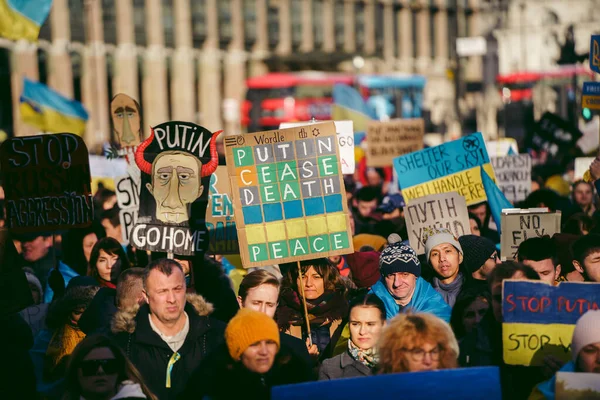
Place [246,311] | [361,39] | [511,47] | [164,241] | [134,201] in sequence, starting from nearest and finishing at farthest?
1. [246,311]
2. [164,241]
3. [134,201]
4. [361,39]
5. [511,47]

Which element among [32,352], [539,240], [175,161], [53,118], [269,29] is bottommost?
[32,352]

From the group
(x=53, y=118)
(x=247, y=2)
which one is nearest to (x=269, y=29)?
(x=247, y=2)

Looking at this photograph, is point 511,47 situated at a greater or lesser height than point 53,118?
greater

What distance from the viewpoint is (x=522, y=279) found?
19.4 feet

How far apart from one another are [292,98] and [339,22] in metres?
26.2

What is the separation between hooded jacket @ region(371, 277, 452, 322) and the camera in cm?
679

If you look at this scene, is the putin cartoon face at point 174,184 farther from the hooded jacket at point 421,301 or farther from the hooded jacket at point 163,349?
the hooded jacket at point 163,349

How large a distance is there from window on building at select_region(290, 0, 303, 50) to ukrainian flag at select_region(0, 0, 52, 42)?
48.3 m

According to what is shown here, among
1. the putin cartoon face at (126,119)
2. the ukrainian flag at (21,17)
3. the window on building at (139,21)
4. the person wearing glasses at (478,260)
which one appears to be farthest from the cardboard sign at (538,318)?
the window on building at (139,21)

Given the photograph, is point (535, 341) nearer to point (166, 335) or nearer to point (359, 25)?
point (166, 335)

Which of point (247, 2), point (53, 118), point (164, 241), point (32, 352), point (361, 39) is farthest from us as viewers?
point (361, 39)

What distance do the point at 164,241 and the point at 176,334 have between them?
2393 mm

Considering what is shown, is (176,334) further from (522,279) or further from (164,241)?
(164,241)

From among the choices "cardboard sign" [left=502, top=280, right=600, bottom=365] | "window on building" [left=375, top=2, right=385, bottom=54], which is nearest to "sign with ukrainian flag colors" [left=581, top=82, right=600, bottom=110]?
"cardboard sign" [left=502, top=280, right=600, bottom=365]
